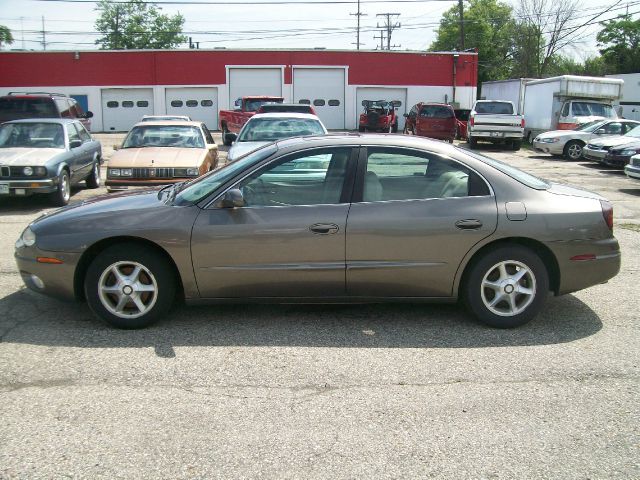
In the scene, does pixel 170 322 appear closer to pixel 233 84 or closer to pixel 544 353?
pixel 544 353

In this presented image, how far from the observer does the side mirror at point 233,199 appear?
4918 millimetres

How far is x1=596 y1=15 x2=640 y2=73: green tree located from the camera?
60444mm

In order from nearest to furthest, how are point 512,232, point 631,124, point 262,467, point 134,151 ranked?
point 262,467
point 512,232
point 134,151
point 631,124

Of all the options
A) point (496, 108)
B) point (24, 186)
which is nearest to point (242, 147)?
point (24, 186)

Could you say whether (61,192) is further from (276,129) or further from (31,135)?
(276,129)

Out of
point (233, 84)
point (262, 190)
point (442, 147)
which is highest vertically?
point (233, 84)

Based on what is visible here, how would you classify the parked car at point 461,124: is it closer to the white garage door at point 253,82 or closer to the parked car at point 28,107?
the white garage door at point 253,82

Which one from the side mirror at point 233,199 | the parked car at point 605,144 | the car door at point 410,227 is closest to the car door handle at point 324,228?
the car door at point 410,227

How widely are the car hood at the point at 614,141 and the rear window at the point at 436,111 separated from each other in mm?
8068

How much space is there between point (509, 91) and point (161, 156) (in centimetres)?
2682

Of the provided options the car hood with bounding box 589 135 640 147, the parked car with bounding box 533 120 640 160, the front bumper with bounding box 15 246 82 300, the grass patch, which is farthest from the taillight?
the parked car with bounding box 533 120 640 160

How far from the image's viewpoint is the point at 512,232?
16.4 feet

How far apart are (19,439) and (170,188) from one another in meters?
2.82

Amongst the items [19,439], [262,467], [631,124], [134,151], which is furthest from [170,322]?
[631,124]
